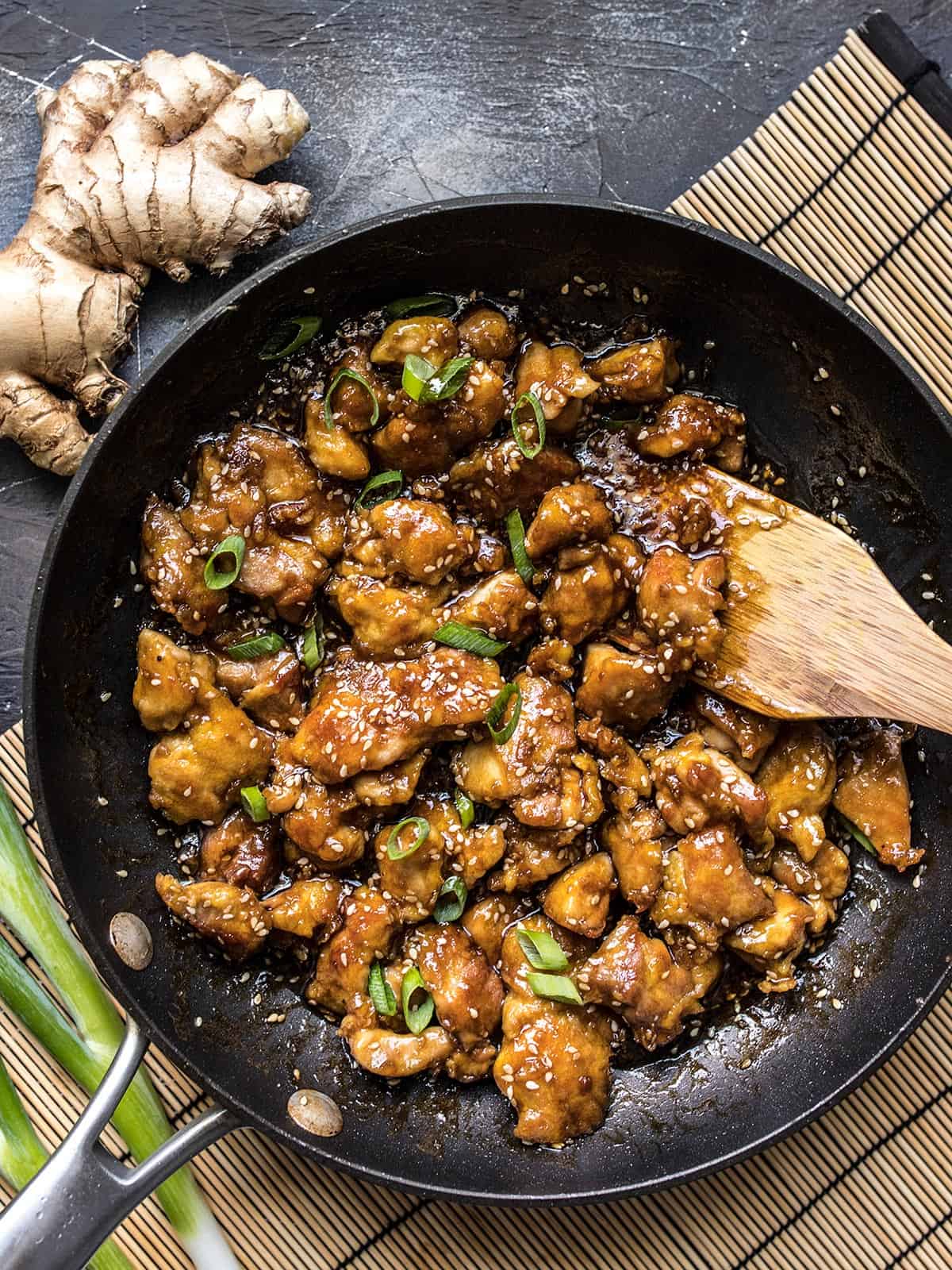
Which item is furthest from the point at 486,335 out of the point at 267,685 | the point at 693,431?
the point at 267,685

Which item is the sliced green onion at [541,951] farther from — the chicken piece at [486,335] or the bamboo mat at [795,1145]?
the chicken piece at [486,335]

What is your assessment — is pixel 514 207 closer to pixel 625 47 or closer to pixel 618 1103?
pixel 625 47

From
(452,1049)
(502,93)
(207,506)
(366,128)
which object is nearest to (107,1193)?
(452,1049)

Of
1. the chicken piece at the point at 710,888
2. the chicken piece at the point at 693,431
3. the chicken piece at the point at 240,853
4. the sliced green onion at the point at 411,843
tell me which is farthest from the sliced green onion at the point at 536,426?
the chicken piece at the point at 240,853

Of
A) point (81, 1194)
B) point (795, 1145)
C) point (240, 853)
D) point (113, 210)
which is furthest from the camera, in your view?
point (795, 1145)

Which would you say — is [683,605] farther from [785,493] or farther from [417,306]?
[417,306]

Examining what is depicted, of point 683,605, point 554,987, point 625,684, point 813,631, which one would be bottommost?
point 554,987
